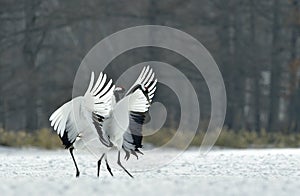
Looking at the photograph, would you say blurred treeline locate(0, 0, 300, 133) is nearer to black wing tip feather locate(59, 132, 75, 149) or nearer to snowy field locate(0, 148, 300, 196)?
snowy field locate(0, 148, 300, 196)

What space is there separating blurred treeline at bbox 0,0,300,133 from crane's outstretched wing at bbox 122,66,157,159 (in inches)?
789

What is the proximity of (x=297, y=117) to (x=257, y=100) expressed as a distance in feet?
9.61

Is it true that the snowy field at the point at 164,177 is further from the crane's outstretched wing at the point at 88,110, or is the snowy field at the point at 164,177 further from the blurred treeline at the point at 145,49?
the blurred treeline at the point at 145,49

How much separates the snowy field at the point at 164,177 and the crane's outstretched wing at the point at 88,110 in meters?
0.69

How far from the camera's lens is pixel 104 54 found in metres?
32.9

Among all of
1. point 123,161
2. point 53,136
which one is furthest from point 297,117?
point 123,161

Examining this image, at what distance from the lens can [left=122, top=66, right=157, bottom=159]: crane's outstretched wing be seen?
36.4 feet

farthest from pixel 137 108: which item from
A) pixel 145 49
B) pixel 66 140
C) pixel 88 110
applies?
pixel 145 49

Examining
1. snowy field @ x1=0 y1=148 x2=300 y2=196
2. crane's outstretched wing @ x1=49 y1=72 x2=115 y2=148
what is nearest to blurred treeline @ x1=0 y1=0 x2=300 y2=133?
snowy field @ x1=0 y1=148 x2=300 y2=196

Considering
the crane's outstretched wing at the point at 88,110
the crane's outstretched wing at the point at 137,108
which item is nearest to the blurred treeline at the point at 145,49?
the crane's outstretched wing at the point at 137,108

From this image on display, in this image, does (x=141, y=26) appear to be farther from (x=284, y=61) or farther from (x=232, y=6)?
(x=284, y=61)

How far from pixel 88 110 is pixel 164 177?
64.4 inches

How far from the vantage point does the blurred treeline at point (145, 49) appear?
3275 cm

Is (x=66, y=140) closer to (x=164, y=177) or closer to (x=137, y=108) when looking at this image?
(x=137, y=108)
